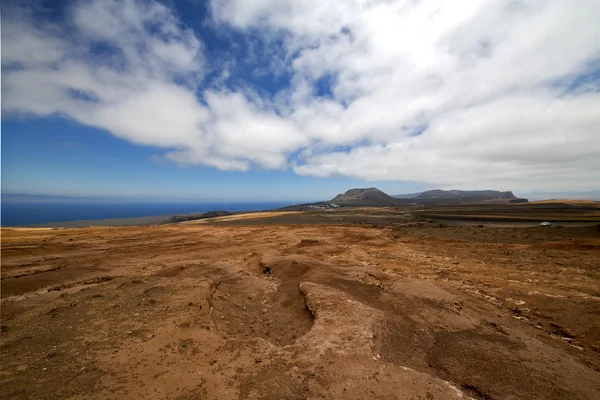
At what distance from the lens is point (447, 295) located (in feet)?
32.2

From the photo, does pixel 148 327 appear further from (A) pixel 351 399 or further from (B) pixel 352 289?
(B) pixel 352 289

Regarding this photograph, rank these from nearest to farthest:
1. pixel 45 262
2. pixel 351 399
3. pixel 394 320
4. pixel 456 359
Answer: pixel 351 399, pixel 456 359, pixel 394 320, pixel 45 262

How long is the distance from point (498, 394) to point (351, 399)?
113 inches

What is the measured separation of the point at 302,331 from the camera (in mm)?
7473

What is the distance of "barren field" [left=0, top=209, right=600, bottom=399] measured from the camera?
501 centimetres

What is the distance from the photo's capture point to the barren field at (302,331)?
5008mm

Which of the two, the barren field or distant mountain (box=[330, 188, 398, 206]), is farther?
distant mountain (box=[330, 188, 398, 206])

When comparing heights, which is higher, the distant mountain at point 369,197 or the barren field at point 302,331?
the distant mountain at point 369,197

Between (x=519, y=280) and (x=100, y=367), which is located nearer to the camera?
(x=100, y=367)

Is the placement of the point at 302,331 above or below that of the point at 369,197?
below

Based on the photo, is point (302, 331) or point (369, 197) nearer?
point (302, 331)

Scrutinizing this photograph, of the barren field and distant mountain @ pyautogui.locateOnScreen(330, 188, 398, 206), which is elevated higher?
distant mountain @ pyautogui.locateOnScreen(330, 188, 398, 206)

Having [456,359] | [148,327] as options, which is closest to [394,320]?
[456,359]

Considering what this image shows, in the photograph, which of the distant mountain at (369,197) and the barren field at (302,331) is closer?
the barren field at (302,331)
